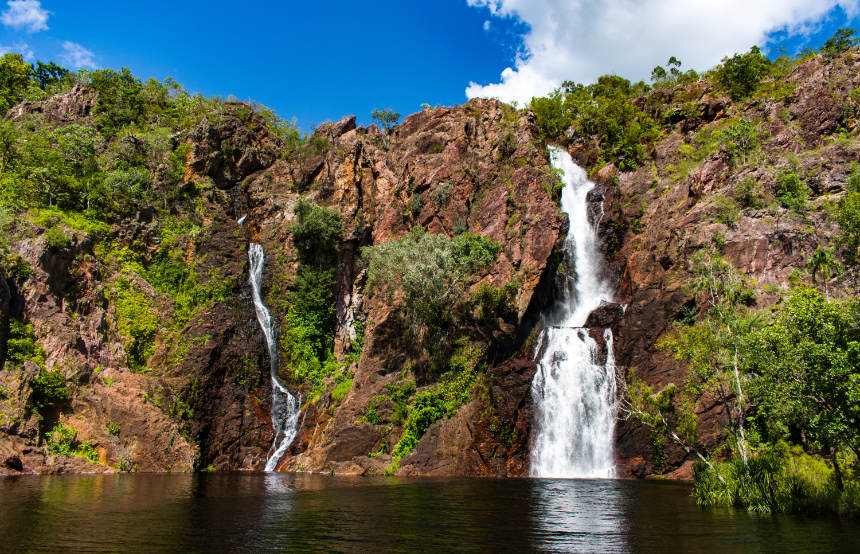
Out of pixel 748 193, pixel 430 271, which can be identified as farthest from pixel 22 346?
pixel 748 193

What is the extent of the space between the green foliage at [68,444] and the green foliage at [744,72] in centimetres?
7537

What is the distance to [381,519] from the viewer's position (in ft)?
55.2

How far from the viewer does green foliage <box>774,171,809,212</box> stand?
3988 centimetres

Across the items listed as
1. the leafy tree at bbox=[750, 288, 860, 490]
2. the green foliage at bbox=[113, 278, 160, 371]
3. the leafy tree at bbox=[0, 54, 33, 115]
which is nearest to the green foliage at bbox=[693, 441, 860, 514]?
the leafy tree at bbox=[750, 288, 860, 490]

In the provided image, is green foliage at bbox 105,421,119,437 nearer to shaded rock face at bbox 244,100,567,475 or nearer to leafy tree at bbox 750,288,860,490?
shaded rock face at bbox 244,100,567,475

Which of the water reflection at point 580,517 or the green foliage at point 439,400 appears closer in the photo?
the water reflection at point 580,517

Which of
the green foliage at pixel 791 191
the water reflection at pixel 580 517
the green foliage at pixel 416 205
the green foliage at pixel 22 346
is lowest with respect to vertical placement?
the water reflection at pixel 580 517

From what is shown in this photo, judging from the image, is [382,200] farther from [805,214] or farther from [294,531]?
[294,531]

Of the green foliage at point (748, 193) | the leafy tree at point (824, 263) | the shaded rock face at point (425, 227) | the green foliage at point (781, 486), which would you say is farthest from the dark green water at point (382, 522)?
the green foliage at point (748, 193)

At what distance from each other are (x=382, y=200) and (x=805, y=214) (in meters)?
40.2

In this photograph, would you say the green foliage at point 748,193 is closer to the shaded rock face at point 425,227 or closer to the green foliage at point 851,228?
the green foliage at point 851,228

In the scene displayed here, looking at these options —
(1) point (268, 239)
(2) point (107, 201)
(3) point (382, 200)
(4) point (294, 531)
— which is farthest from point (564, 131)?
(4) point (294, 531)

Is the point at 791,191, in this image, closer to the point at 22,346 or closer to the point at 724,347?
the point at 724,347

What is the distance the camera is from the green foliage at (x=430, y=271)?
4588 centimetres
